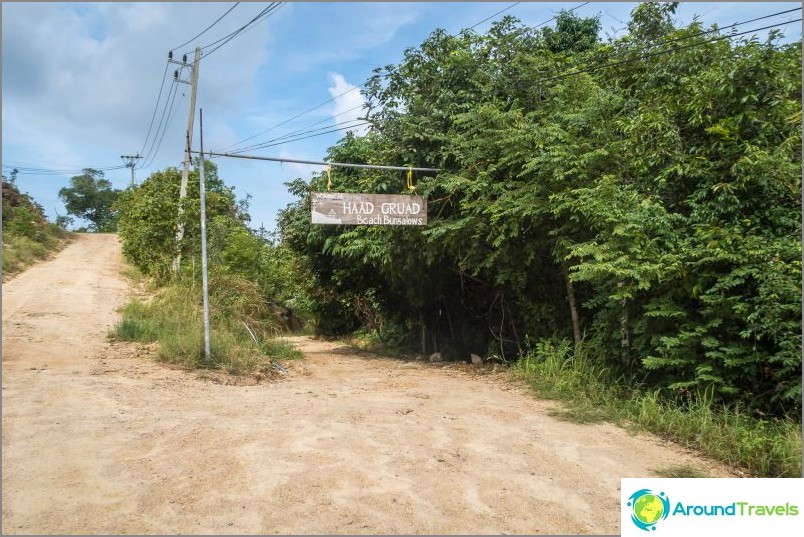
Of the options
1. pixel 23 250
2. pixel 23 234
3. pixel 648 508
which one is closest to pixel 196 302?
pixel 648 508

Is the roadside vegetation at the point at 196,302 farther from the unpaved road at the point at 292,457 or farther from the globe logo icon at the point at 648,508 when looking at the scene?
the globe logo icon at the point at 648,508

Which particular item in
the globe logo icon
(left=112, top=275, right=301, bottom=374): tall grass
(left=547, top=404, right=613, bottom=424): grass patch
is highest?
(left=112, top=275, right=301, bottom=374): tall grass

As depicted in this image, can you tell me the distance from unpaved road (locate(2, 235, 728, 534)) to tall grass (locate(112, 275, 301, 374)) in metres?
0.76

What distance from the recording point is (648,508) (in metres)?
4.32

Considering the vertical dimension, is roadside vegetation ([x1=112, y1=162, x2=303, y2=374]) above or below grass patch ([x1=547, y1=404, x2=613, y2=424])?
above

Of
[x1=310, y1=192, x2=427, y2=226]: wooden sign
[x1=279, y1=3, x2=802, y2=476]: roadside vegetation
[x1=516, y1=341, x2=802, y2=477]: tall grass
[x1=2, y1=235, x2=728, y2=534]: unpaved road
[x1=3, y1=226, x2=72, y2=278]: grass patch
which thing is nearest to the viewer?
[x1=2, y1=235, x2=728, y2=534]: unpaved road

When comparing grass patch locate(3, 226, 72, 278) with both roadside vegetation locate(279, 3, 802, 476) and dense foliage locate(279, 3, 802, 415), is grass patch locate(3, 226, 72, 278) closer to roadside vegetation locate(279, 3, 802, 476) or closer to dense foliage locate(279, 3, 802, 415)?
dense foliage locate(279, 3, 802, 415)

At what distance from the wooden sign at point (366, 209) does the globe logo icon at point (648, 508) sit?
633 centimetres

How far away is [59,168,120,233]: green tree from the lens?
54.1 metres

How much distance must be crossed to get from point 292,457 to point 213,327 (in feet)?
24.7

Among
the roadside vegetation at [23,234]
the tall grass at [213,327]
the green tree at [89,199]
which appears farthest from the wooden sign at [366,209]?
the green tree at [89,199]

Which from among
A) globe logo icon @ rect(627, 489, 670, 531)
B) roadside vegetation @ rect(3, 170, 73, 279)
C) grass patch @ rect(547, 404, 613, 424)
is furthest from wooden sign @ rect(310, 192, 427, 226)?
roadside vegetation @ rect(3, 170, 73, 279)

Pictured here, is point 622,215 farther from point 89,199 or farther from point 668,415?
point 89,199

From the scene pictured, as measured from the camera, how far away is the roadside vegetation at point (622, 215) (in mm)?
6500
